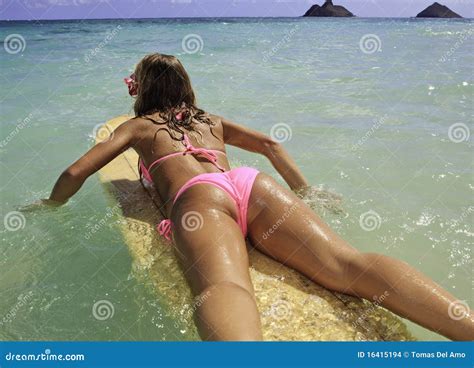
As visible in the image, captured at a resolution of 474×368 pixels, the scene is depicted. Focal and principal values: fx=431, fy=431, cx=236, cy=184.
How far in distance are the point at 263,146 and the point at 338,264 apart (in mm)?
1408

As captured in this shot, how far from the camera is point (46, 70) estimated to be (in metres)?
11.1

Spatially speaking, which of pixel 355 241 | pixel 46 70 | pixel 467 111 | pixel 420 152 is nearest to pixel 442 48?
pixel 467 111

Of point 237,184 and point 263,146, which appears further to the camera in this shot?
point 263,146

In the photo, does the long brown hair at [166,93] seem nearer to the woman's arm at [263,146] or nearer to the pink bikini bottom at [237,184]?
the woman's arm at [263,146]

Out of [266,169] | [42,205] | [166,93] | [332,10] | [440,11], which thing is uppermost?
[166,93]

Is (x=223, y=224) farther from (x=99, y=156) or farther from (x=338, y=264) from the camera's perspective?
(x=99, y=156)

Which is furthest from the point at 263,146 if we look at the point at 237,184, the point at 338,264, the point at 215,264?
the point at 215,264

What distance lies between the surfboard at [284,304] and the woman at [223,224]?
0.08 metres

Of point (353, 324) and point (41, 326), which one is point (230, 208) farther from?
point (41, 326)

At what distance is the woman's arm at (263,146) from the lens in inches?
129

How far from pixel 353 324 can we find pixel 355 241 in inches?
50.9

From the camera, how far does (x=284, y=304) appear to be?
2.24 meters

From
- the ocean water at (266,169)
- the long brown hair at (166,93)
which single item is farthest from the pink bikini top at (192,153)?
the ocean water at (266,169)

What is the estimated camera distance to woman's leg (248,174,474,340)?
1.96 metres
